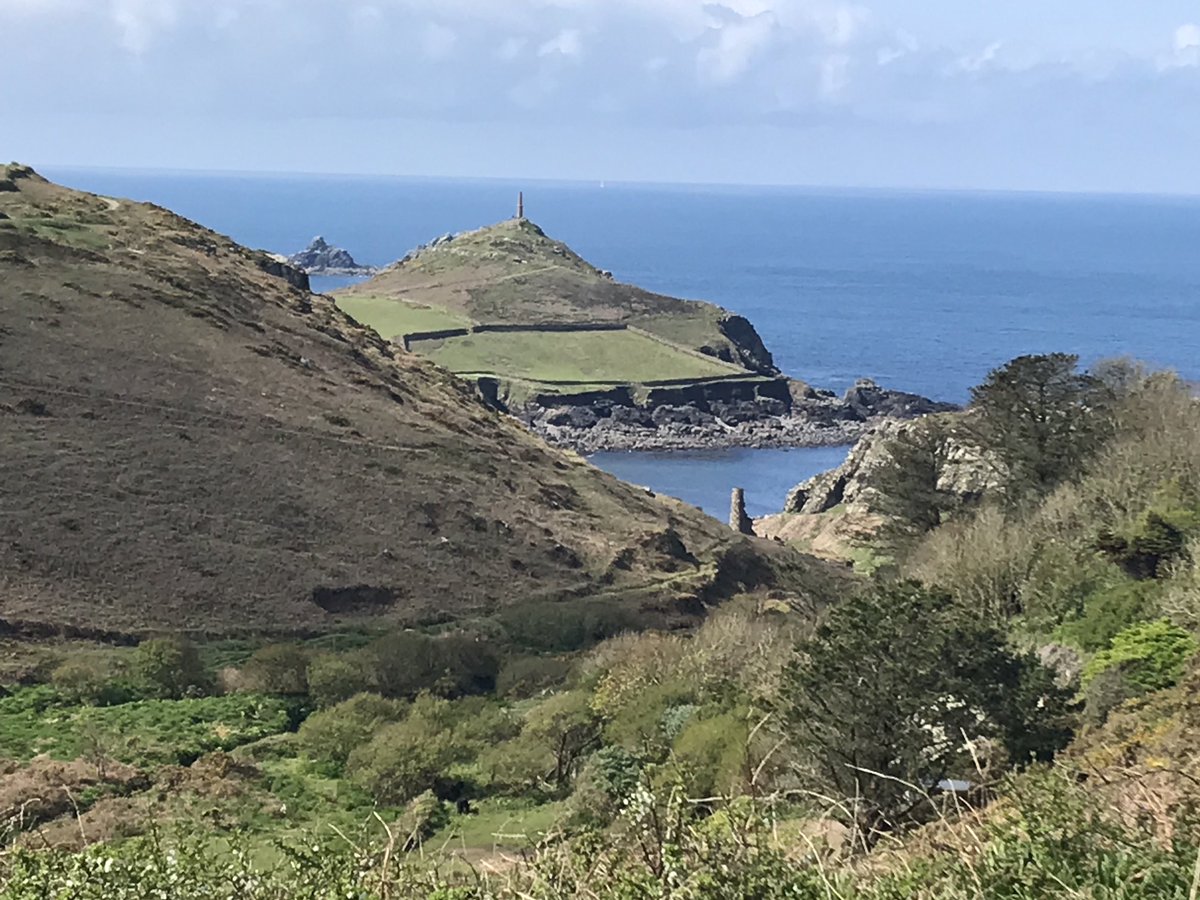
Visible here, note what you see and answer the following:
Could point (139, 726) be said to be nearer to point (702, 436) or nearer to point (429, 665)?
point (429, 665)

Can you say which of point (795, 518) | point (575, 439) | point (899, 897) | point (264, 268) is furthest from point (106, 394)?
point (575, 439)

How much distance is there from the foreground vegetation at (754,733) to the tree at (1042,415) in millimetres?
91

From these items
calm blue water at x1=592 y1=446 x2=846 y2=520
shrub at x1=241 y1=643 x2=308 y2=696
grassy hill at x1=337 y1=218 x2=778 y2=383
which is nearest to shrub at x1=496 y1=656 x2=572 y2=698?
shrub at x1=241 y1=643 x2=308 y2=696

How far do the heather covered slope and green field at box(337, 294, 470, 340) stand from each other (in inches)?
2616

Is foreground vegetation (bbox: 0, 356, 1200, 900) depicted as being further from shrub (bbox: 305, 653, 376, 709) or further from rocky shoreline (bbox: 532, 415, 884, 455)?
rocky shoreline (bbox: 532, 415, 884, 455)

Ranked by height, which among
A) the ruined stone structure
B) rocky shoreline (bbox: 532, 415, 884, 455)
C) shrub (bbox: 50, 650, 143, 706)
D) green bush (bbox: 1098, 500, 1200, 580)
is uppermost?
green bush (bbox: 1098, 500, 1200, 580)

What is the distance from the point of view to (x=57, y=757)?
106 feet

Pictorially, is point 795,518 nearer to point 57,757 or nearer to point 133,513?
point 133,513

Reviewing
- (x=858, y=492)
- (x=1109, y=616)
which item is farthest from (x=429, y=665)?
(x=858, y=492)

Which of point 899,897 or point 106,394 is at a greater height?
point 899,897

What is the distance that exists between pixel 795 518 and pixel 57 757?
47520 mm

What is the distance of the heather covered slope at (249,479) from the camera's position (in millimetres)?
Answer: 48625

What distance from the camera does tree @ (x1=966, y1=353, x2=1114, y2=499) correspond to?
133 feet

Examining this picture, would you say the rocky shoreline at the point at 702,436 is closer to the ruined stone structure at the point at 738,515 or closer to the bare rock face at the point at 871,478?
the bare rock face at the point at 871,478
